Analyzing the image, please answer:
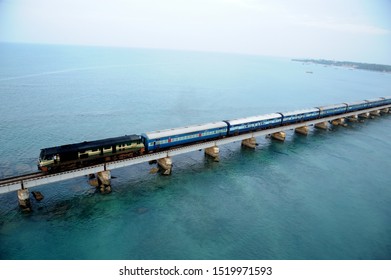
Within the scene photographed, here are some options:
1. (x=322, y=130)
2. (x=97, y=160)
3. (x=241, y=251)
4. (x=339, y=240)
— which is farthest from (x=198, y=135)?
(x=322, y=130)

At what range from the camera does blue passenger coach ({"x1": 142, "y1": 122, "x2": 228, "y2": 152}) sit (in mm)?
44562

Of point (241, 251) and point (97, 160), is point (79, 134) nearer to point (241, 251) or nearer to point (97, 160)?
point (97, 160)

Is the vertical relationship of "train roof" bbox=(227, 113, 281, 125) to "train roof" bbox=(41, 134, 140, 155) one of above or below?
above

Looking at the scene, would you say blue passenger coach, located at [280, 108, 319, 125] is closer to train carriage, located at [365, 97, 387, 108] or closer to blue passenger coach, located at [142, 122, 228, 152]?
blue passenger coach, located at [142, 122, 228, 152]

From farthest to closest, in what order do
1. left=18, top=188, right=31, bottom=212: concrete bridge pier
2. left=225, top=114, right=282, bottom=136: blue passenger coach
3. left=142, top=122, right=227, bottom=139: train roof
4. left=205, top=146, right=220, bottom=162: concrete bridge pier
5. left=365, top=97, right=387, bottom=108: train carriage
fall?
left=365, top=97, right=387, bottom=108: train carriage → left=225, top=114, right=282, bottom=136: blue passenger coach → left=205, top=146, right=220, bottom=162: concrete bridge pier → left=142, top=122, right=227, bottom=139: train roof → left=18, top=188, right=31, bottom=212: concrete bridge pier

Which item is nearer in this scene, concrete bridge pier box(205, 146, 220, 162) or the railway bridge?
the railway bridge

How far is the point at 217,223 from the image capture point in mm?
36188

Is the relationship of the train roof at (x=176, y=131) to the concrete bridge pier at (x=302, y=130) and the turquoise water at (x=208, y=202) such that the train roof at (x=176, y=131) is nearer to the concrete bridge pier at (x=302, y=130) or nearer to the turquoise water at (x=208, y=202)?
the turquoise water at (x=208, y=202)

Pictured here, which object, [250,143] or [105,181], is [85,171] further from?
[250,143]

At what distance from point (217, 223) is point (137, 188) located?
14.2 m

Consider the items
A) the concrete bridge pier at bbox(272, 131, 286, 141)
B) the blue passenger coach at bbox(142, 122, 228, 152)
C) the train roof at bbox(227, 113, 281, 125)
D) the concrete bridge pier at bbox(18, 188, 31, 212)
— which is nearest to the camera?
the concrete bridge pier at bbox(18, 188, 31, 212)

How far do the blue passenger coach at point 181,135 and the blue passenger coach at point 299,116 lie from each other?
20.7m

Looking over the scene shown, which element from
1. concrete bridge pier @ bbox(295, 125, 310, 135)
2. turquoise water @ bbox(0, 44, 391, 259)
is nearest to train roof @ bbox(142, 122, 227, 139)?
turquoise water @ bbox(0, 44, 391, 259)

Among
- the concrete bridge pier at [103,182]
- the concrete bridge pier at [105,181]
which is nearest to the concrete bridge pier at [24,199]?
the concrete bridge pier at [103,182]
